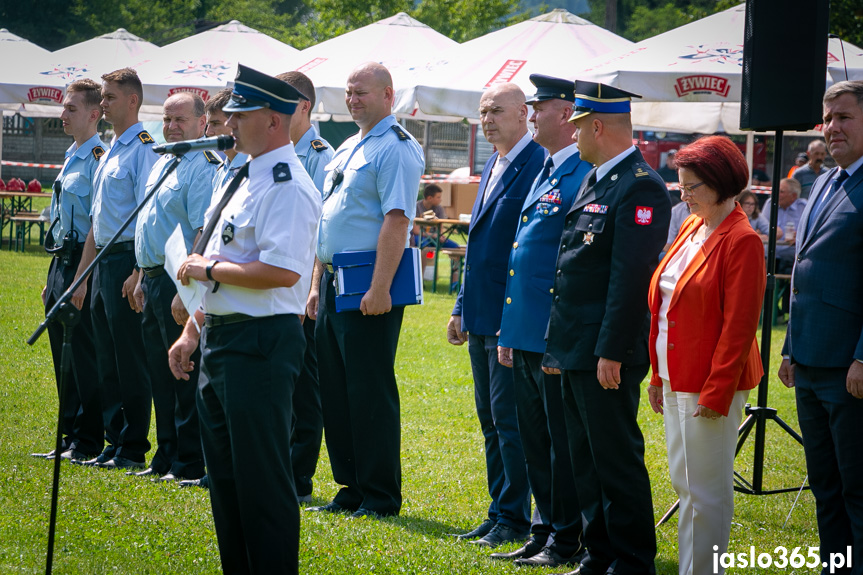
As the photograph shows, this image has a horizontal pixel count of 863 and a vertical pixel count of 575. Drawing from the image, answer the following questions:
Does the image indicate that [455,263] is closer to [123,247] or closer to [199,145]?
[123,247]

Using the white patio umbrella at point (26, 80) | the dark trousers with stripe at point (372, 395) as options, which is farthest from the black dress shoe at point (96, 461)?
the white patio umbrella at point (26, 80)

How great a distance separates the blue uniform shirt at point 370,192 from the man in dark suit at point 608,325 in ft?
4.06

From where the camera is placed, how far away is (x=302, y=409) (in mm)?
5949

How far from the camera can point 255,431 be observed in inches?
147

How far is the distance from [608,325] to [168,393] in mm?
3348

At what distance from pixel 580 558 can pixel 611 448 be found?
0.81 metres

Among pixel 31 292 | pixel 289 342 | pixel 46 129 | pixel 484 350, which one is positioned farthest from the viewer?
pixel 46 129

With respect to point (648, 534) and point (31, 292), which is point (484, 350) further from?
point (31, 292)

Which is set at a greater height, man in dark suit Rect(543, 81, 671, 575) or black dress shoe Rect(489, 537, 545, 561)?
man in dark suit Rect(543, 81, 671, 575)

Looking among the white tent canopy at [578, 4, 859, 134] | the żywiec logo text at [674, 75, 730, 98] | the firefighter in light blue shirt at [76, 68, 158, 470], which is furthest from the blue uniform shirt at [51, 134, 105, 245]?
the żywiec logo text at [674, 75, 730, 98]

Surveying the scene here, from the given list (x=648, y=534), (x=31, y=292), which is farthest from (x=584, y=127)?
(x=31, y=292)

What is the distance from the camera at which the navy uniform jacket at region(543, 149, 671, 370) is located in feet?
13.6

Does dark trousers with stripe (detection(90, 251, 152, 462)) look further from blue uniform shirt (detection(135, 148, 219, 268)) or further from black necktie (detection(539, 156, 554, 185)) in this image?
black necktie (detection(539, 156, 554, 185))

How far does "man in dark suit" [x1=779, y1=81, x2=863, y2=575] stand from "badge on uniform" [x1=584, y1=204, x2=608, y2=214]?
969 mm
